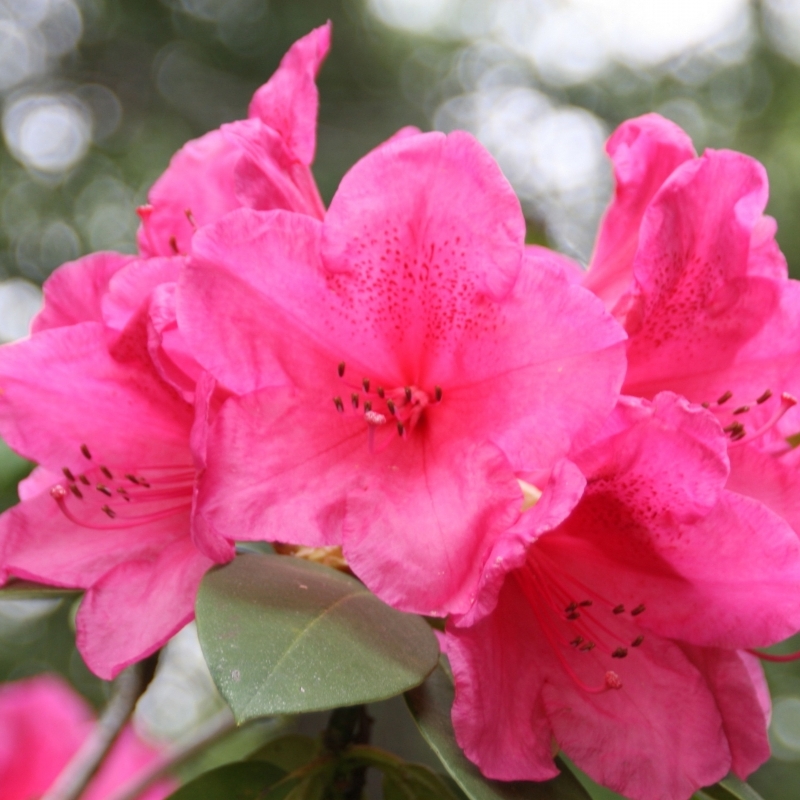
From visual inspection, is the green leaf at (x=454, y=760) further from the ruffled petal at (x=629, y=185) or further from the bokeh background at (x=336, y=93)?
the bokeh background at (x=336, y=93)

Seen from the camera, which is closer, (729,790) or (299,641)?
(299,641)

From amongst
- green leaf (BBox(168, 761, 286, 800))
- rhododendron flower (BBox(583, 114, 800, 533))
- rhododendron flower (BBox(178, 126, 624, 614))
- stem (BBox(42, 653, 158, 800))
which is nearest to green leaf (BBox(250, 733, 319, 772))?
green leaf (BBox(168, 761, 286, 800))

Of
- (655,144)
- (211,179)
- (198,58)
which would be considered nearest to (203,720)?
(211,179)

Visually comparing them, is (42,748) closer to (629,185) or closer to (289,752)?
(289,752)

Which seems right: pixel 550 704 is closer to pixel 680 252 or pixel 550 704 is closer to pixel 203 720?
pixel 680 252

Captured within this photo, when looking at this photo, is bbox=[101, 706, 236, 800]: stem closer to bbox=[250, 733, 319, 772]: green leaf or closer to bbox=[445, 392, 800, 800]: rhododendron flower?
bbox=[250, 733, 319, 772]: green leaf

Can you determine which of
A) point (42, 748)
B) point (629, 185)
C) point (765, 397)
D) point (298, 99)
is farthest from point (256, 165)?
point (42, 748)
